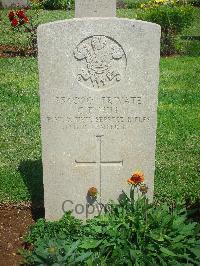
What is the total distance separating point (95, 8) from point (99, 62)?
1.31 feet

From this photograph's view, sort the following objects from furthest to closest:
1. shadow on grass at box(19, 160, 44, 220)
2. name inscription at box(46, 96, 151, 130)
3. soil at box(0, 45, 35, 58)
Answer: soil at box(0, 45, 35, 58) < shadow on grass at box(19, 160, 44, 220) < name inscription at box(46, 96, 151, 130)

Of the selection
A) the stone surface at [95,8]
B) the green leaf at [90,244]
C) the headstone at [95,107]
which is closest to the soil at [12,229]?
the headstone at [95,107]

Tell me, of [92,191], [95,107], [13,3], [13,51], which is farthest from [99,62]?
[13,3]

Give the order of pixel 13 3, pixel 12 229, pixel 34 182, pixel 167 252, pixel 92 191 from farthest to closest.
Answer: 1. pixel 13 3
2. pixel 34 182
3. pixel 12 229
4. pixel 92 191
5. pixel 167 252

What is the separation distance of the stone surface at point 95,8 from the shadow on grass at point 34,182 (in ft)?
Result: 6.27

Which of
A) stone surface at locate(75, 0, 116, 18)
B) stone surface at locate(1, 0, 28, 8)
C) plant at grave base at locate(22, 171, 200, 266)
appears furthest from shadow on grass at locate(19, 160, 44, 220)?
stone surface at locate(1, 0, 28, 8)

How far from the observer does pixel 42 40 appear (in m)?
3.55

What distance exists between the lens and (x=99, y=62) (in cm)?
365

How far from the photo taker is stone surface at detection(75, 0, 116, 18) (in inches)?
141

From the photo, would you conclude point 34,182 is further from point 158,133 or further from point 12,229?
point 158,133

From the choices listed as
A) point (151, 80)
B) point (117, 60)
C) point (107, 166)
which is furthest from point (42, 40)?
point (107, 166)

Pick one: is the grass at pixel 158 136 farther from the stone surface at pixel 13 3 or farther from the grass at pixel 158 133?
the stone surface at pixel 13 3

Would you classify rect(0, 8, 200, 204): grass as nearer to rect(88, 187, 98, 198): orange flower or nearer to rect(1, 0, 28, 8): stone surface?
rect(88, 187, 98, 198): orange flower

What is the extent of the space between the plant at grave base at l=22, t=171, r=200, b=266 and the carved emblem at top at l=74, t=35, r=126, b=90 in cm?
76
